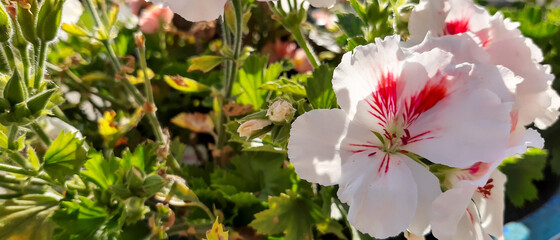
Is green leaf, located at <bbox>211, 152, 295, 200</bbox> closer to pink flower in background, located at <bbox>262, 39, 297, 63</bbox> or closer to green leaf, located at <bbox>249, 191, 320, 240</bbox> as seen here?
green leaf, located at <bbox>249, 191, 320, 240</bbox>

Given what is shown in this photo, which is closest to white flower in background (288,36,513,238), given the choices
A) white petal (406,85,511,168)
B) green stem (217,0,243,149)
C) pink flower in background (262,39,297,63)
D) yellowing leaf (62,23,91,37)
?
white petal (406,85,511,168)

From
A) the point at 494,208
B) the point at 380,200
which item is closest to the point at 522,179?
the point at 494,208

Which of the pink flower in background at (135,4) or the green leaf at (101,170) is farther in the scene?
the pink flower in background at (135,4)

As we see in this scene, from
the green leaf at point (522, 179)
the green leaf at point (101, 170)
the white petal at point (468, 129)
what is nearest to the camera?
the white petal at point (468, 129)

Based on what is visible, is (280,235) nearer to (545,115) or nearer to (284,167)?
(284,167)

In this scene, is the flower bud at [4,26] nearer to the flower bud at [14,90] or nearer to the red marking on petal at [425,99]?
the flower bud at [14,90]

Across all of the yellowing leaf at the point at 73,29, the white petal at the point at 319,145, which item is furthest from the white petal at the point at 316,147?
the yellowing leaf at the point at 73,29

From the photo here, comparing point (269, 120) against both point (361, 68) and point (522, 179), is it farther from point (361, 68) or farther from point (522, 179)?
point (522, 179)
